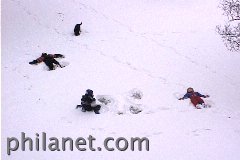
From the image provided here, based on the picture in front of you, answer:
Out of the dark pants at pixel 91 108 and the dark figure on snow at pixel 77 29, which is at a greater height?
the dark figure on snow at pixel 77 29

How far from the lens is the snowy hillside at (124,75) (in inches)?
454

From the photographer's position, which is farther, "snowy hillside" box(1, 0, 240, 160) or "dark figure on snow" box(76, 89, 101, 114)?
"dark figure on snow" box(76, 89, 101, 114)

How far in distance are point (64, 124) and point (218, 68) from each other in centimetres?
902

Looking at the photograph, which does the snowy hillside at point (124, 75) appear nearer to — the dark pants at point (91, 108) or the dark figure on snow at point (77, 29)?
the dark pants at point (91, 108)

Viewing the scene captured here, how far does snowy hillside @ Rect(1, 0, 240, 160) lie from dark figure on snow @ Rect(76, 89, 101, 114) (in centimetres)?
23

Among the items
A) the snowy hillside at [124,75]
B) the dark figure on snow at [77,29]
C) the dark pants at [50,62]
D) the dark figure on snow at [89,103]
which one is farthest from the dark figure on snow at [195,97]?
the dark figure on snow at [77,29]

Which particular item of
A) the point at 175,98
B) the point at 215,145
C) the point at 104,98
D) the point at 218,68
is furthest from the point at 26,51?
the point at 215,145

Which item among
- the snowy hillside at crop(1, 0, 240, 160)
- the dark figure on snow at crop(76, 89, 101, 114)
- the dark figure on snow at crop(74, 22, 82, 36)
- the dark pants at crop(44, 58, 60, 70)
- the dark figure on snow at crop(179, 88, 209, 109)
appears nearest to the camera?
the snowy hillside at crop(1, 0, 240, 160)

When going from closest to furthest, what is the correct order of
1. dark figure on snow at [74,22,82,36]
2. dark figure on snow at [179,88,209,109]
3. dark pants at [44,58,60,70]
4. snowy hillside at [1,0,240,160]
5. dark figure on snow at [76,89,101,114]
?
snowy hillside at [1,0,240,160]
dark figure on snow at [76,89,101,114]
dark figure on snow at [179,88,209,109]
dark pants at [44,58,60,70]
dark figure on snow at [74,22,82,36]

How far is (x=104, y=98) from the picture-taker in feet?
45.2

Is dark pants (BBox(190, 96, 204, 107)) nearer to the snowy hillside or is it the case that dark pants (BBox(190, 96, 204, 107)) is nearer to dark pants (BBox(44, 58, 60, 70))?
the snowy hillside

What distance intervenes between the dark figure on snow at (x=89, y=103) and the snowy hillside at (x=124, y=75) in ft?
0.76

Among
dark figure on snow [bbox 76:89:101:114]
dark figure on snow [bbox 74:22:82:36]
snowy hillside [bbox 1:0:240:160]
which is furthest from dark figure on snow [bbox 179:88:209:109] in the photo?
dark figure on snow [bbox 74:22:82:36]

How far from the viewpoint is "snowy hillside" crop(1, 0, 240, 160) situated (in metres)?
11.5
